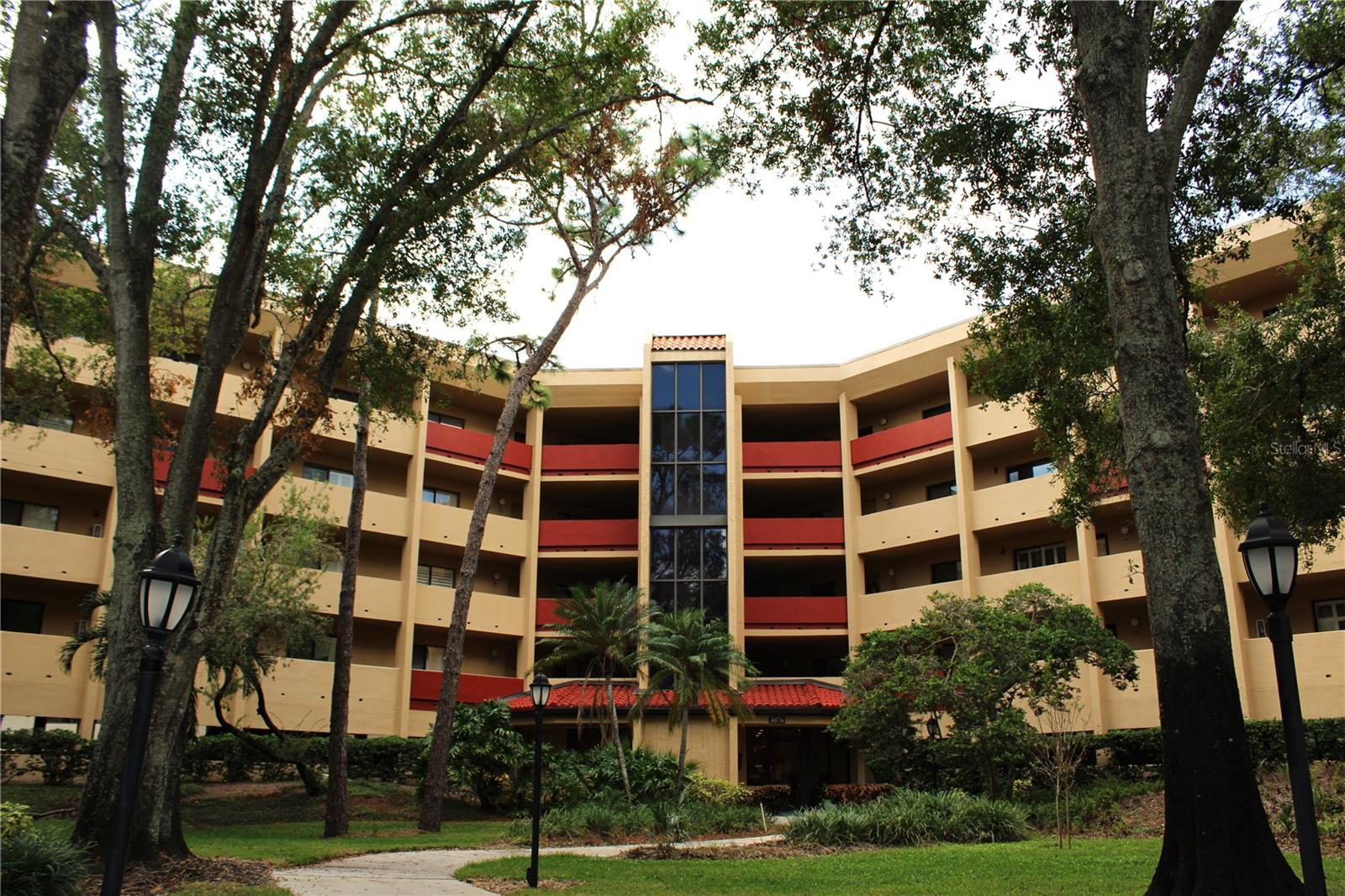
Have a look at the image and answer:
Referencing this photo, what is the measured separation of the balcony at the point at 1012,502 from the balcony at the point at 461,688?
16.5 metres

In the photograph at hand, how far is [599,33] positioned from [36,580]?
2284cm

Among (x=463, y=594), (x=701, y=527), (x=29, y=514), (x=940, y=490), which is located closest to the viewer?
(x=463, y=594)

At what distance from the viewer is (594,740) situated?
3562 cm

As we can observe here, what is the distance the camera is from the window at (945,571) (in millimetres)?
35219

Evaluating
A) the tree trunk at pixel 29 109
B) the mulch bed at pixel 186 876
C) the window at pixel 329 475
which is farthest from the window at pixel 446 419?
the tree trunk at pixel 29 109

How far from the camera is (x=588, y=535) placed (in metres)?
36.7

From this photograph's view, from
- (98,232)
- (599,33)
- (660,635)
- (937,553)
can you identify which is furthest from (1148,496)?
(937,553)

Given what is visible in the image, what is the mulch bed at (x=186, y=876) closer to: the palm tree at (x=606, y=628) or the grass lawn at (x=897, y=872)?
the grass lawn at (x=897, y=872)

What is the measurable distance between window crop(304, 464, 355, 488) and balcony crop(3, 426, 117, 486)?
625cm

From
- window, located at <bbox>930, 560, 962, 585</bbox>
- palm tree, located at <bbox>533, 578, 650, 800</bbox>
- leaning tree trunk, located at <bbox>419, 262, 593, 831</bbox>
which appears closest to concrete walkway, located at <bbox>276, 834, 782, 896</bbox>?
leaning tree trunk, located at <bbox>419, 262, 593, 831</bbox>

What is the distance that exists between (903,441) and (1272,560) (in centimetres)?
2904

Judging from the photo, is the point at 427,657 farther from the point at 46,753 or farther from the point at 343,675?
the point at 343,675

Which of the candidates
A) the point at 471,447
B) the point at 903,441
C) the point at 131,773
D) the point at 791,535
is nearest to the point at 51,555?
the point at 471,447

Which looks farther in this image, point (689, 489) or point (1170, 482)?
point (689, 489)
